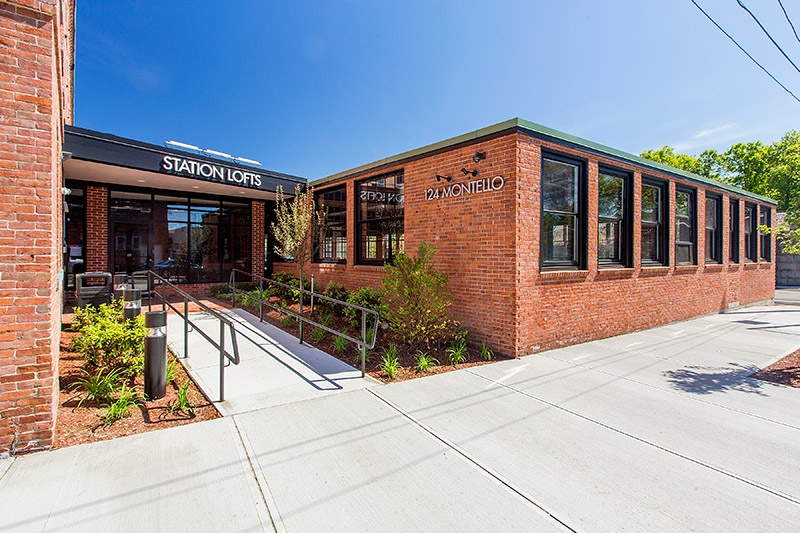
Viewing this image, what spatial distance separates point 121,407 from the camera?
11.7ft

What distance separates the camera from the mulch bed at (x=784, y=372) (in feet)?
16.6

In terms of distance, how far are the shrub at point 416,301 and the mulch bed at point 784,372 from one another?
15.3 ft

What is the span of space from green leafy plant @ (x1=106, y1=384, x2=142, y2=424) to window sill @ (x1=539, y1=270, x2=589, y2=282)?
228 inches

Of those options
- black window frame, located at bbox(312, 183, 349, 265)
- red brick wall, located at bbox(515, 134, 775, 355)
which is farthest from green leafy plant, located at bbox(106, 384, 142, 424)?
black window frame, located at bbox(312, 183, 349, 265)

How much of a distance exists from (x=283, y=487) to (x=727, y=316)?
13.1m

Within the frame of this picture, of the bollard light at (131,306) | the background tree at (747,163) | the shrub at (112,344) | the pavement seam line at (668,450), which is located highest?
the background tree at (747,163)

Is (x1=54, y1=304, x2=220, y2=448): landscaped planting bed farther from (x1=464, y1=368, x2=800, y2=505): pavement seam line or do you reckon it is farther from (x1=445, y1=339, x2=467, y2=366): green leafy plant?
(x1=464, y1=368, x2=800, y2=505): pavement seam line

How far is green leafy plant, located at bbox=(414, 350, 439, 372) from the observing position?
5.29 m

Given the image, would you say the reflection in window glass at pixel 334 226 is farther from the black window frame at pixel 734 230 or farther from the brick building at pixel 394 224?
the black window frame at pixel 734 230

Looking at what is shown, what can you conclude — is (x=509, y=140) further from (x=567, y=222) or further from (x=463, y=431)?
(x=463, y=431)

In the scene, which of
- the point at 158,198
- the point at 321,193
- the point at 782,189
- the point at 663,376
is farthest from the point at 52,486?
the point at 782,189

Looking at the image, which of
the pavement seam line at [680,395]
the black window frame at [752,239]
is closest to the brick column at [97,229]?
the pavement seam line at [680,395]

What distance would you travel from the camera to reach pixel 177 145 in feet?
37.5

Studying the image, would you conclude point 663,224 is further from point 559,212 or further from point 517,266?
point 517,266
